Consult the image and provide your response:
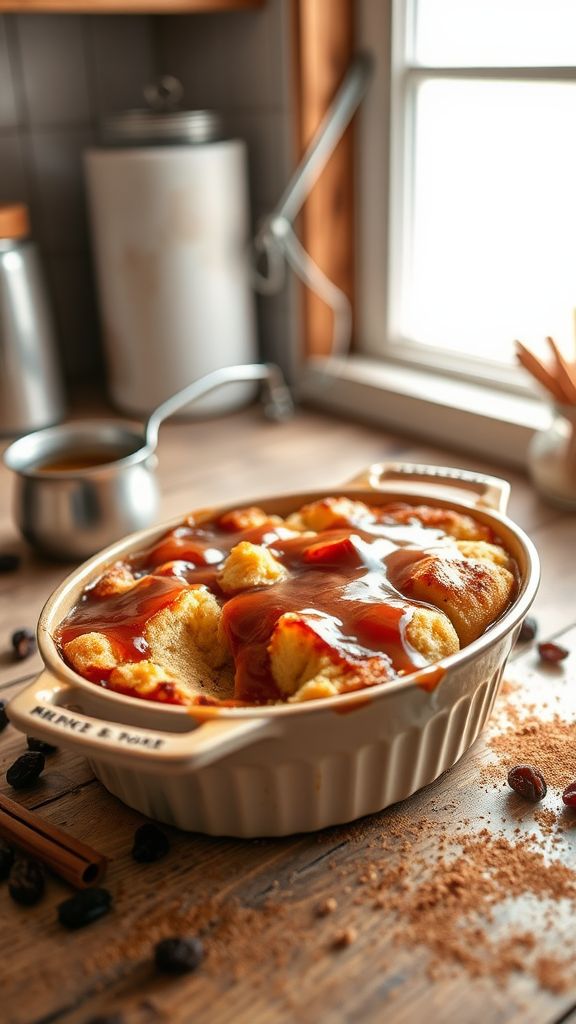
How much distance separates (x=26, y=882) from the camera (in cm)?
63

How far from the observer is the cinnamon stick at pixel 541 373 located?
1083 mm

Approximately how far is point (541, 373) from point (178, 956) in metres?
0.77

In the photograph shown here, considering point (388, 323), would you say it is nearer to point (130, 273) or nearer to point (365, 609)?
point (130, 273)

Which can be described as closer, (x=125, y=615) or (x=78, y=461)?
(x=125, y=615)

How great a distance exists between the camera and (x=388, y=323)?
60.6 inches

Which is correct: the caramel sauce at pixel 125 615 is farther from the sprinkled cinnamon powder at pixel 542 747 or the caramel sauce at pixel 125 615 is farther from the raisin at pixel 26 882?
the sprinkled cinnamon powder at pixel 542 747

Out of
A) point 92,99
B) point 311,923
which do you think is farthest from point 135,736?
point 92,99

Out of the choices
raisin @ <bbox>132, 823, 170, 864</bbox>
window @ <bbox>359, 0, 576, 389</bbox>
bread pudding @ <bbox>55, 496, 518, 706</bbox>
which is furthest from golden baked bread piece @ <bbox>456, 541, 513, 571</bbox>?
window @ <bbox>359, 0, 576, 389</bbox>

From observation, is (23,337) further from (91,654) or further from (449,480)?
(91,654)

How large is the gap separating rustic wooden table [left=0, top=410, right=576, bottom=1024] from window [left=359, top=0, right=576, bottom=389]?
74cm

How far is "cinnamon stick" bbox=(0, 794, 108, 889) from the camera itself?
0.64 meters

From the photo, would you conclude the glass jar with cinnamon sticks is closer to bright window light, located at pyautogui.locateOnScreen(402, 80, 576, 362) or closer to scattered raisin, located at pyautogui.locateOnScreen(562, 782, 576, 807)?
bright window light, located at pyautogui.locateOnScreen(402, 80, 576, 362)

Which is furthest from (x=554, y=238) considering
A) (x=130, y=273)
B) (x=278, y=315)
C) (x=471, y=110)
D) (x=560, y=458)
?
(x=130, y=273)

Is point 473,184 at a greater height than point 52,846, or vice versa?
point 473,184
